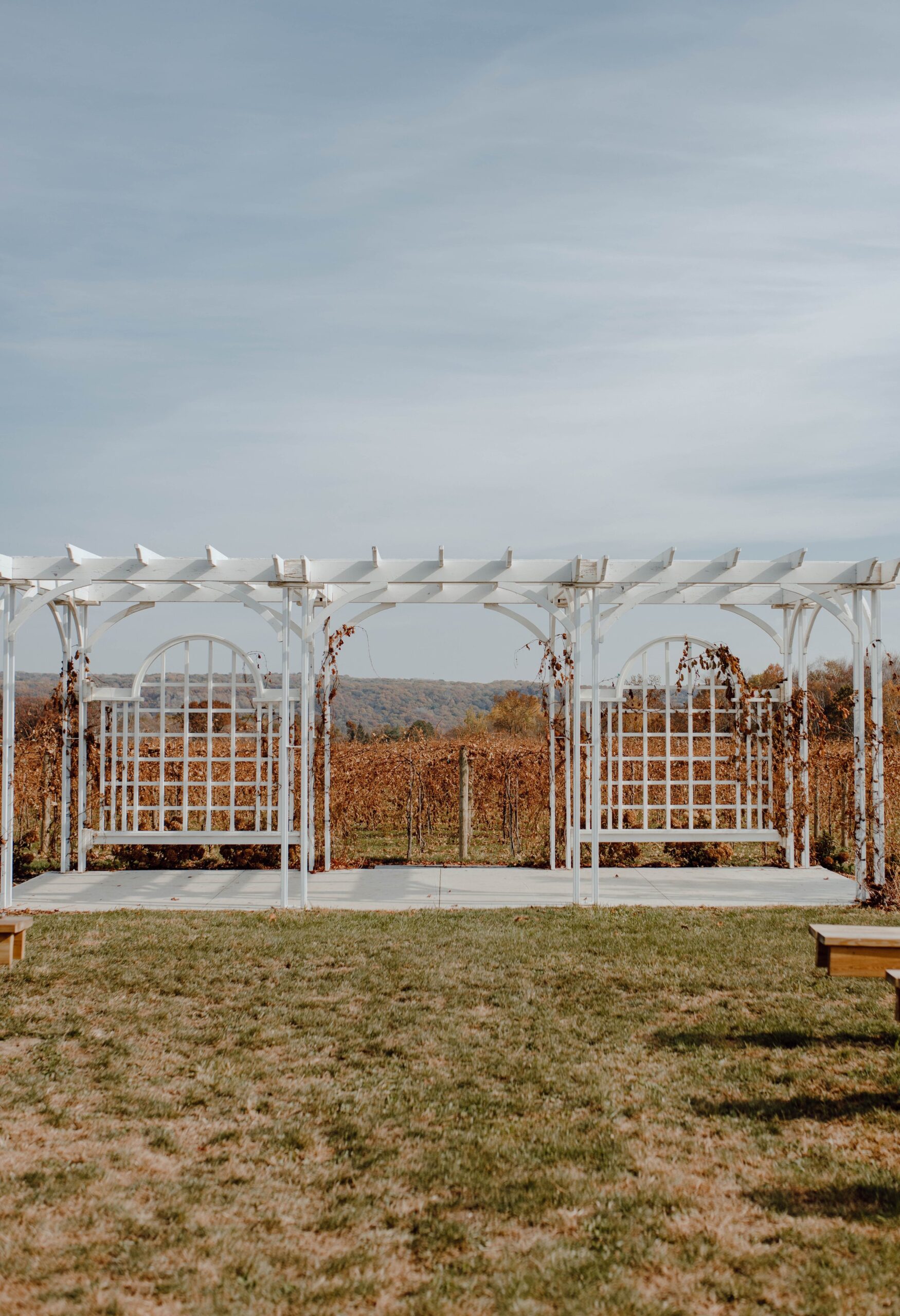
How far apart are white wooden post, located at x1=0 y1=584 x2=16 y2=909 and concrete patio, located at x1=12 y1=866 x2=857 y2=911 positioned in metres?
0.30

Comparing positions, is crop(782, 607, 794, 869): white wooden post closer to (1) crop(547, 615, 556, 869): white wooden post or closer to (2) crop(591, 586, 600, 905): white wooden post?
(1) crop(547, 615, 556, 869): white wooden post

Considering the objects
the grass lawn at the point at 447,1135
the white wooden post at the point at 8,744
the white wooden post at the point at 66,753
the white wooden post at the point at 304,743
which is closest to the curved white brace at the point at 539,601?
the white wooden post at the point at 304,743

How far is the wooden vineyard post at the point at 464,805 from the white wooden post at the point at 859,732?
4601 millimetres

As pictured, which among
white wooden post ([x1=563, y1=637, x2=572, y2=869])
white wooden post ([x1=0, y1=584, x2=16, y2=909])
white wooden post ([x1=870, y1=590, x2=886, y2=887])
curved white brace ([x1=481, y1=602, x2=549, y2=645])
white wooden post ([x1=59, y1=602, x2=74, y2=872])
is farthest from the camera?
white wooden post ([x1=59, y1=602, x2=74, y2=872])

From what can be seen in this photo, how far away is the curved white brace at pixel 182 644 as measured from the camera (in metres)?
9.87

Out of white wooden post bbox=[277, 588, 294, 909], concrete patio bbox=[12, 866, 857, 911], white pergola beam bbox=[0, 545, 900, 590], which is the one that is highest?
white pergola beam bbox=[0, 545, 900, 590]

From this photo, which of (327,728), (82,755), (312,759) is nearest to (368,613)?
(327,728)

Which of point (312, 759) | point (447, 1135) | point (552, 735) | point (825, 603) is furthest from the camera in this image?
point (312, 759)

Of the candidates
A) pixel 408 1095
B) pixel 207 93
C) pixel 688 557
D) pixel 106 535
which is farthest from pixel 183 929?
pixel 106 535

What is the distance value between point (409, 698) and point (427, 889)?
155 feet

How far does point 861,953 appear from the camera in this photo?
4.65 m

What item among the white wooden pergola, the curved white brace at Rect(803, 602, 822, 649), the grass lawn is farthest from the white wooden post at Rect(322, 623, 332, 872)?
the curved white brace at Rect(803, 602, 822, 649)

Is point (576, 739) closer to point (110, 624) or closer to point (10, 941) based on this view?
point (10, 941)

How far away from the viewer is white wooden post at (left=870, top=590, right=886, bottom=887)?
824cm
